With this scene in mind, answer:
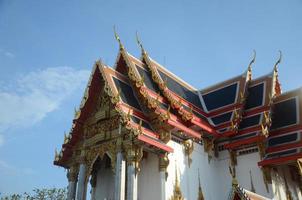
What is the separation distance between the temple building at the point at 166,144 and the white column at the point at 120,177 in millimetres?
31

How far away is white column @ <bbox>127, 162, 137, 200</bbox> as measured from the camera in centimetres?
1069

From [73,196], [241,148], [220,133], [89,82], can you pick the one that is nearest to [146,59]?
[89,82]

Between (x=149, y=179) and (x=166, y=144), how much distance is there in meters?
1.39

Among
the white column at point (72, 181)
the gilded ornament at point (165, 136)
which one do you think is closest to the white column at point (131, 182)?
the gilded ornament at point (165, 136)

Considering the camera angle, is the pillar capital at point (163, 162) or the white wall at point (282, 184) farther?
the white wall at point (282, 184)

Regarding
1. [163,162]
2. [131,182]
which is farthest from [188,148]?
[131,182]

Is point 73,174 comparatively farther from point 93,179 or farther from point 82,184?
point 82,184

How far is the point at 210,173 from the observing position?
1428 cm

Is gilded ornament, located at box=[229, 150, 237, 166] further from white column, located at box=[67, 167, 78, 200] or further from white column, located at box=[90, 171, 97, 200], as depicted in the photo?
white column, located at box=[67, 167, 78, 200]

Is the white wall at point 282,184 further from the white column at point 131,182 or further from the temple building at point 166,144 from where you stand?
the white column at point 131,182

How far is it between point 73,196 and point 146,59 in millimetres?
7245

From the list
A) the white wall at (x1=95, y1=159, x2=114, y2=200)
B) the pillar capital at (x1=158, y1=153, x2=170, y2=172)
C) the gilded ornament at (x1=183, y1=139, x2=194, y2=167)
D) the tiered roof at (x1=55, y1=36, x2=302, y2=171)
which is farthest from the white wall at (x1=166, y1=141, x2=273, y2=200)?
the white wall at (x1=95, y1=159, x2=114, y2=200)

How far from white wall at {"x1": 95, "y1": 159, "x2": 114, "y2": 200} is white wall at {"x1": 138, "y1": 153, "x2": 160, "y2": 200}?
1727mm

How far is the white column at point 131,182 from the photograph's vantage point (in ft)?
35.1
